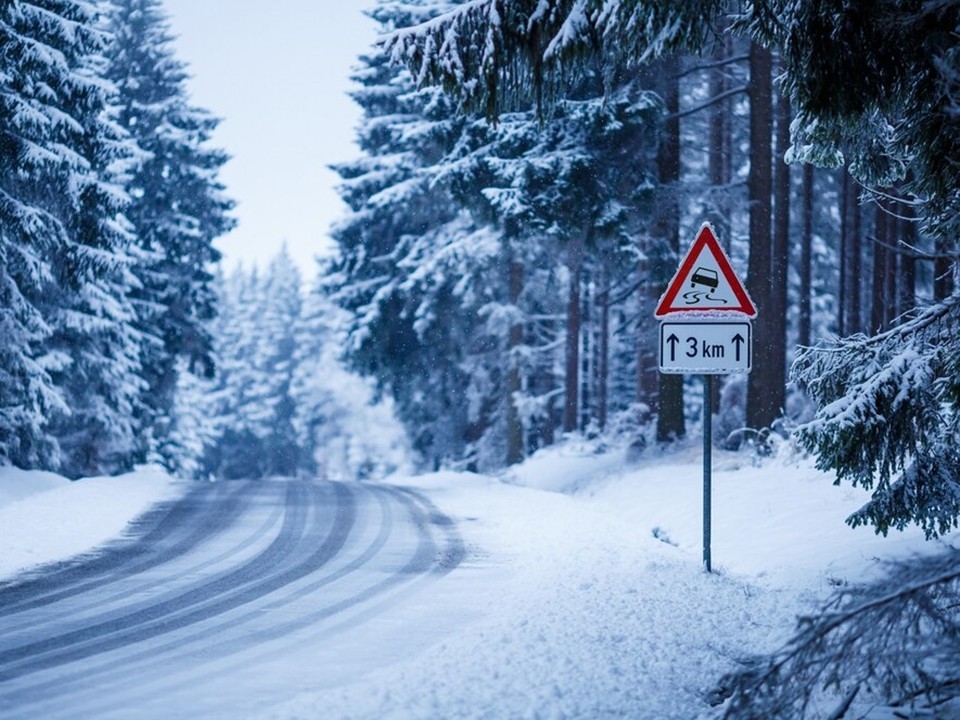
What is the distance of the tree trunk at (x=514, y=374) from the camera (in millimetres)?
26047

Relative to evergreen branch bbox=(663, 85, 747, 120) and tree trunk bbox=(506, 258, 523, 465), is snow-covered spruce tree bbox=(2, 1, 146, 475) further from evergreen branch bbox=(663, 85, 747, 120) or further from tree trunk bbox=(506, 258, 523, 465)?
evergreen branch bbox=(663, 85, 747, 120)

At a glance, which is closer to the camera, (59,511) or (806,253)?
→ (59,511)

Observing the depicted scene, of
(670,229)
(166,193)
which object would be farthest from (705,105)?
(166,193)

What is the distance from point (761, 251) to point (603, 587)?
33.7ft

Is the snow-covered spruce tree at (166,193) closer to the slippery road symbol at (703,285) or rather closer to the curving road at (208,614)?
the curving road at (208,614)

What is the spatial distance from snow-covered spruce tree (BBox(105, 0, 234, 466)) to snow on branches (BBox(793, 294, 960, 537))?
27175 mm

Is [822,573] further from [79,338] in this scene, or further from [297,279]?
[297,279]

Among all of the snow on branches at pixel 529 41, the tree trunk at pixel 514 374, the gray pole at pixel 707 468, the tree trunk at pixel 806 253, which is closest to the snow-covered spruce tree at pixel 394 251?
the tree trunk at pixel 514 374

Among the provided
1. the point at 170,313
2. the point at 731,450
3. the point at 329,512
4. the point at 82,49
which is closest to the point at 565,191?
the point at 731,450

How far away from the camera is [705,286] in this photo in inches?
354

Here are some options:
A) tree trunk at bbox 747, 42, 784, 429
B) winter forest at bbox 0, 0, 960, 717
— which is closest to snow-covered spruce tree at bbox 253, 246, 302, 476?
winter forest at bbox 0, 0, 960, 717

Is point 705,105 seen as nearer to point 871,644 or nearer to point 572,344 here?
point 572,344

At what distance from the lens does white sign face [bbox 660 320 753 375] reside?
29.0 ft

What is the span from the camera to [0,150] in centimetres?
1705
